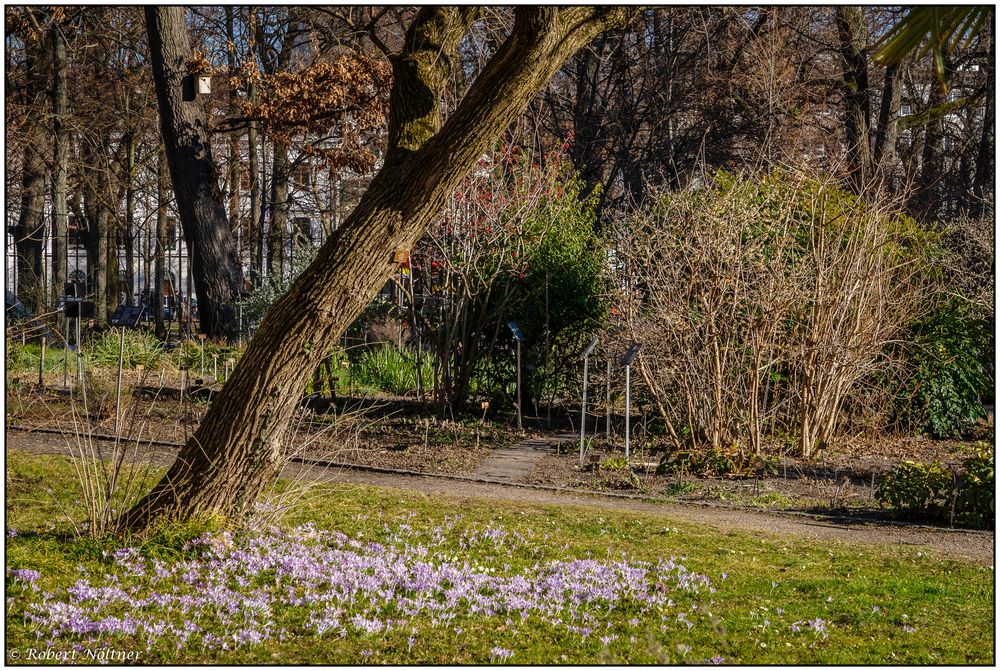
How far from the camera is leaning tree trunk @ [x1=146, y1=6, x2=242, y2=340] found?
15.4 meters

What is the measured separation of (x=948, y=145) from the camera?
1064 inches

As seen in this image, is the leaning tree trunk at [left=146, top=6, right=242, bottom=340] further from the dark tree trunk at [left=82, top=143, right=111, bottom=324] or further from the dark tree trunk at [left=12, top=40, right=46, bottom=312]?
the dark tree trunk at [left=12, top=40, right=46, bottom=312]

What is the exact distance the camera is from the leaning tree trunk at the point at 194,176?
15.4 meters

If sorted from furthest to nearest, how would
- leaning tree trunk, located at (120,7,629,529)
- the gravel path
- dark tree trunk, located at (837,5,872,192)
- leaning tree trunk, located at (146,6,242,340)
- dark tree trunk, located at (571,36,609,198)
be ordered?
dark tree trunk, located at (571,36,609,198)
dark tree trunk, located at (837,5,872,192)
leaning tree trunk, located at (146,6,242,340)
the gravel path
leaning tree trunk, located at (120,7,629,529)

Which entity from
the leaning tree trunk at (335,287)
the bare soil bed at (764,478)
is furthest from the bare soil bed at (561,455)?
the leaning tree trunk at (335,287)

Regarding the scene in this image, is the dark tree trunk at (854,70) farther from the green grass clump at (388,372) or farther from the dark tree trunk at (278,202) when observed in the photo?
the dark tree trunk at (278,202)

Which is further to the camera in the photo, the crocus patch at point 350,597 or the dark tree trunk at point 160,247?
the dark tree trunk at point 160,247

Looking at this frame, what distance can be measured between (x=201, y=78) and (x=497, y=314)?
7039mm

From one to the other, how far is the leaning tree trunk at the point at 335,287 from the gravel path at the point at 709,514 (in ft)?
1.97

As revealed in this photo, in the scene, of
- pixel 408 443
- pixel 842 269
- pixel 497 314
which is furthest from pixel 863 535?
pixel 497 314

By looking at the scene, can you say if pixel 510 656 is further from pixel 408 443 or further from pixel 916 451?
pixel 916 451

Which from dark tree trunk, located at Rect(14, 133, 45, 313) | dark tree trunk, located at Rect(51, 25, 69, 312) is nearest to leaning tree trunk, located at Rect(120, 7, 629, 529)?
dark tree trunk, located at Rect(51, 25, 69, 312)

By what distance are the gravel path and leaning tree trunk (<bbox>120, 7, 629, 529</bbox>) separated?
0.60 m

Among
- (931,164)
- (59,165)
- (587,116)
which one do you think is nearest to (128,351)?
(59,165)
